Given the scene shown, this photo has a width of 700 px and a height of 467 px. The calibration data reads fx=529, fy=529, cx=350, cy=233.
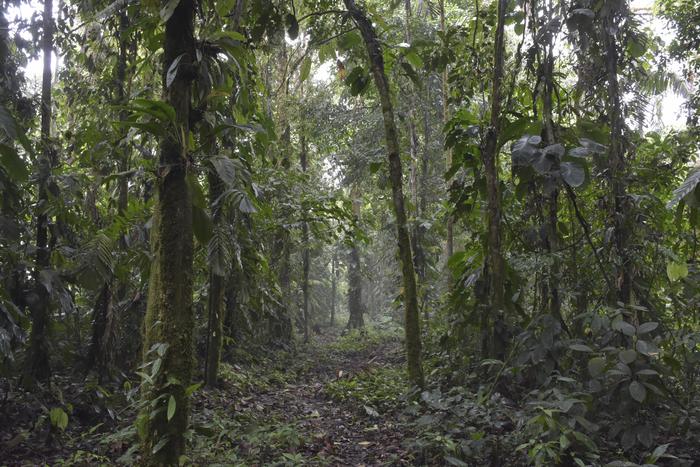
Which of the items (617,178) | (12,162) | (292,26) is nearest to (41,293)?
(12,162)

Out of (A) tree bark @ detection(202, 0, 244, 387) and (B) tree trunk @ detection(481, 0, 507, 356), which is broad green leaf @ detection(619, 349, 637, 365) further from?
(A) tree bark @ detection(202, 0, 244, 387)

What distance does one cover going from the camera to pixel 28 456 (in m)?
4.36

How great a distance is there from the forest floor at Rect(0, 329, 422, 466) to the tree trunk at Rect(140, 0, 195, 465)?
21 centimetres

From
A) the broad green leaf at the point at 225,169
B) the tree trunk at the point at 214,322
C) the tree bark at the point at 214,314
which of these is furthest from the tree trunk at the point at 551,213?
the tree trunk at the point at 214,322

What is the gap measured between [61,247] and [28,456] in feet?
5.93

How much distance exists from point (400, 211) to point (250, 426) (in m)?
2.56

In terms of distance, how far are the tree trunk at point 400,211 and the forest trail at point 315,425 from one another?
705 millimetres

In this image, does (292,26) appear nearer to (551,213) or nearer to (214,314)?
(551,213)

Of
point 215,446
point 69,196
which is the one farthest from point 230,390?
point 69,196

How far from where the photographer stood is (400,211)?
5496 millimetres

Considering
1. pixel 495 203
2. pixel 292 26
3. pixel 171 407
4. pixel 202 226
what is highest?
pixel 292 26

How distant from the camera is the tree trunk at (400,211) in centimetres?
545

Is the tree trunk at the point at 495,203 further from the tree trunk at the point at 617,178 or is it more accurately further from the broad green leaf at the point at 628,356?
the broad green leaf at the point at 628,356

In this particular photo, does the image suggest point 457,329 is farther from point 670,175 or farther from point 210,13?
point 210,13
